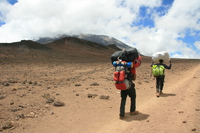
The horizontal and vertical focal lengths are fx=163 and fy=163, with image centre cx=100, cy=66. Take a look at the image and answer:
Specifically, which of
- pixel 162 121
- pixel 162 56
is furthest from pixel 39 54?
pixel 162 121

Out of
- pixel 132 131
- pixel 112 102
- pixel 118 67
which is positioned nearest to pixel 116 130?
pixel 132 131

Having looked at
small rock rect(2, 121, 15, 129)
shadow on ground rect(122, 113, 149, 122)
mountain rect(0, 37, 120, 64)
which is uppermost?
mountain rect(0, 37, 120, 64)

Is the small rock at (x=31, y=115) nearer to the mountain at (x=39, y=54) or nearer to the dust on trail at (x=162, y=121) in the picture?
the dust on trail at (x=162, y=121)

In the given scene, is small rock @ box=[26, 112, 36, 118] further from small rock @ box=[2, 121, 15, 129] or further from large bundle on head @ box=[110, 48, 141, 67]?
large bundle on head @ box=[110, 48, 141, 67]

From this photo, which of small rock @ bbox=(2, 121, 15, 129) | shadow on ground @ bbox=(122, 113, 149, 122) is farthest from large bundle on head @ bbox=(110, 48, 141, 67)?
small rock @ bbox=(2, 121, 15, 129)

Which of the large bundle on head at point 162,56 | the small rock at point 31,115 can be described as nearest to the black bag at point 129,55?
the large bundle on head at point 162,56

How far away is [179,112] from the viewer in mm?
4027

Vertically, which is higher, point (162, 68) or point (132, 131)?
point (162, 68)

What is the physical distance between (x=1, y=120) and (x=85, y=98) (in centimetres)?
298

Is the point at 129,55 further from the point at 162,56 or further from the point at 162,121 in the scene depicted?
the point at 162,56

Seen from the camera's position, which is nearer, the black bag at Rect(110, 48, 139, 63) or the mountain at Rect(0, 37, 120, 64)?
the black bag at Rect(110, 48, 139, 63)

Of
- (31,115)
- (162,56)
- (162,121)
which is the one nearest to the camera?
(162,121)

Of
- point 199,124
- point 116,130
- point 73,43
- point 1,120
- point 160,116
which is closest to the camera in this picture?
point 199,124

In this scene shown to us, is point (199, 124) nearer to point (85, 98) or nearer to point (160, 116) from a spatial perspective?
point (160, 116)
